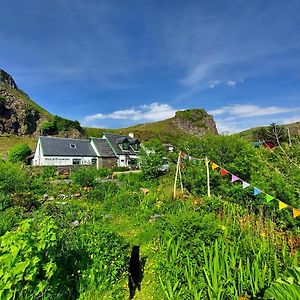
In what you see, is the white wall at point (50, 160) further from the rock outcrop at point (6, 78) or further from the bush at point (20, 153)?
the rock outcrop at point (6, 78)

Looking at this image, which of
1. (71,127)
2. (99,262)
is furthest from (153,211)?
(71,127)

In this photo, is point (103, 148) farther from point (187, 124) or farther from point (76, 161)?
point (187, 124)

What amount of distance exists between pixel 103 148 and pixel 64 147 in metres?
6.97

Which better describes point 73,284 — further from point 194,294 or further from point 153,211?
point 153,211

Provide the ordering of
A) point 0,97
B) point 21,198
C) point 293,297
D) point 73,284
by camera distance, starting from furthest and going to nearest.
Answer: point 0,97 < point 21,198 < point 73,284 < point 293,297

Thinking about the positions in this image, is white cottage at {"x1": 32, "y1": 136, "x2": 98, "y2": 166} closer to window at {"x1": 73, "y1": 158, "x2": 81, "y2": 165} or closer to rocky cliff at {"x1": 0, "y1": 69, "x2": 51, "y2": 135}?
window at {"x1": 73, "y1": 158, "x2": 81, "y2": 165}

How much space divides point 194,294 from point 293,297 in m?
1.71

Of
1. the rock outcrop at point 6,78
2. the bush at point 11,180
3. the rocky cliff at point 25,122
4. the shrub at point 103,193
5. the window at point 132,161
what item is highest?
the rock outcrop at point 6,78

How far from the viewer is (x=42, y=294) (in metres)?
3.87

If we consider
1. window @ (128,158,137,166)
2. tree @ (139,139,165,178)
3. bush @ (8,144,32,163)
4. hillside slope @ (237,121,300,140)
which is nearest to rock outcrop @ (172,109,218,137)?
window @ (128,158,137,166)

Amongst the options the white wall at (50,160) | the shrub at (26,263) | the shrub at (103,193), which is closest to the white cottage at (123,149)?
the white wall at (50,160)

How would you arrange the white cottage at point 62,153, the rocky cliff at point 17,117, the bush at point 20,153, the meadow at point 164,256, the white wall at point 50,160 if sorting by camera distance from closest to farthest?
the meadow at point 164,256
the white wall at point 50,160
the white cottage at point 62,153
the bush at point 20,153
the rocky cliff at point 17,117

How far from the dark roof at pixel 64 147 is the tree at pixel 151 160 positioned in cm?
1791

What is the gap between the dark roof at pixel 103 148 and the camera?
43.0m
